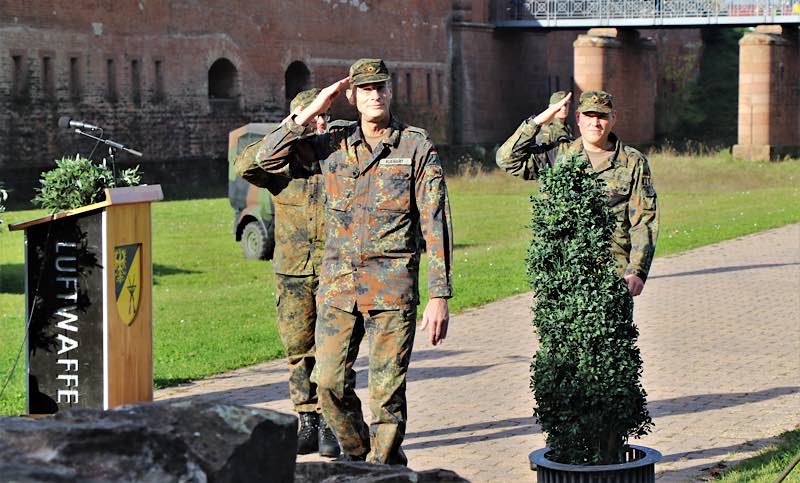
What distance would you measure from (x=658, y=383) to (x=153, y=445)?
691 cm

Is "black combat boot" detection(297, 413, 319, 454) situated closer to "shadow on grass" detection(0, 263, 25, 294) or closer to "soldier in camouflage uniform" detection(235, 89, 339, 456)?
"soldier in camouflage uniform" detection(235, 89, 339, 456)

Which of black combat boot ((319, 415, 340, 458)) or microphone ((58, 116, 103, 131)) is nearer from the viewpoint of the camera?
black combat boot ((319, 415, 340, 458))

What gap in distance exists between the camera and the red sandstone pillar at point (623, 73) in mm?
51062

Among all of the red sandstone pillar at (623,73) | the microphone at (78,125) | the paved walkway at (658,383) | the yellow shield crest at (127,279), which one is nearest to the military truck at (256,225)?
the paved walkway at (658,383)

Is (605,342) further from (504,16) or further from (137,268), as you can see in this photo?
(504,16)

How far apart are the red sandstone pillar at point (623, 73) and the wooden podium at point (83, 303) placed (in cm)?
4310

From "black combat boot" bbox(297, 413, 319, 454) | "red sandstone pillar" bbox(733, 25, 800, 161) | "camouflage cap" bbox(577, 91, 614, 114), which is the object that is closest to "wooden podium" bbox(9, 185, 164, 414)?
"black combat boot" bbox(297, 413, 319, 454)

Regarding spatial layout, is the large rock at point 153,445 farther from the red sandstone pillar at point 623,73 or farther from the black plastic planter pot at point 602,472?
the red sandstone pillar at point 623,73

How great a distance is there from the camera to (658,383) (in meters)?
10.4

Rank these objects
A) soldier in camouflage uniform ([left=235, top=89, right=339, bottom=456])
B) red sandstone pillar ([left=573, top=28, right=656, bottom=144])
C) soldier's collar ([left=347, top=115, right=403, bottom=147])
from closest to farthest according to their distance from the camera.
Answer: soldier's collar ([left=347, top=115, right=403, bottom=147])
soldier in camouflage uniform ([left=235, top=89, right=339, bottom=456])
red sandstone pillar ([left=573, top=28, right=656, bottom=144])

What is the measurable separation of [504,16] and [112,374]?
49.5 metres

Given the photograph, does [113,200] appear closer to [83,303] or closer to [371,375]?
[83,303]

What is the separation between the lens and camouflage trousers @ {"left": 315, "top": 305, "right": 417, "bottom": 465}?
6676mm

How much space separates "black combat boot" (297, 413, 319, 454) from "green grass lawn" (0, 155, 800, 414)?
2331 millimetres
